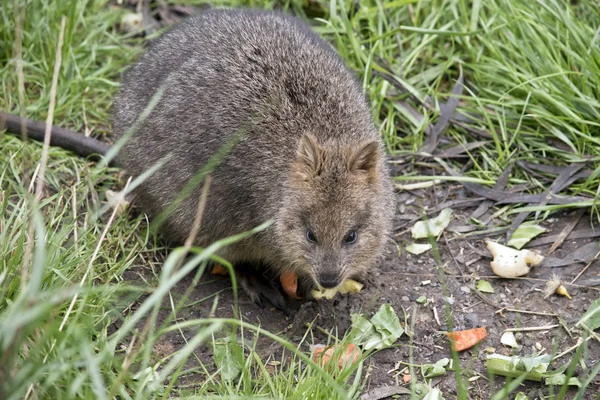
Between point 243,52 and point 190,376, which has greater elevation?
point 243,52

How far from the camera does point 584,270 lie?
5781 mm

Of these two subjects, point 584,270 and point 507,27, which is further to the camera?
point 507,27

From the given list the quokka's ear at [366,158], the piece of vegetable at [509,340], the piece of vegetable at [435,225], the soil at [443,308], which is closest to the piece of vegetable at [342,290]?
the soil at [443,308]

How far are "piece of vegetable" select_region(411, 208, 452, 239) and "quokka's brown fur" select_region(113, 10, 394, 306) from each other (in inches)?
23.2

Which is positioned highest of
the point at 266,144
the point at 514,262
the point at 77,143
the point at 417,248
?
the point at 266,144

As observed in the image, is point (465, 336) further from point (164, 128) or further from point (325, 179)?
point (164, 128)

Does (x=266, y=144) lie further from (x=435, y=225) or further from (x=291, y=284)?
(x=435, y=225)

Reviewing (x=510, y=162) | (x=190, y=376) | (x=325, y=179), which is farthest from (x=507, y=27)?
(x=190, y=376)

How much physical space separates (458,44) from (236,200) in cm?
282

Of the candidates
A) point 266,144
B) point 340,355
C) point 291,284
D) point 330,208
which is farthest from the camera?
point 291,284

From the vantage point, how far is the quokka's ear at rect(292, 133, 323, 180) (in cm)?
505

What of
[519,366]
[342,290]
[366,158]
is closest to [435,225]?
[342,290]

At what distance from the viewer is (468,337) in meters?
5.32

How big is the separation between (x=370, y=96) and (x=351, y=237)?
206 cm
